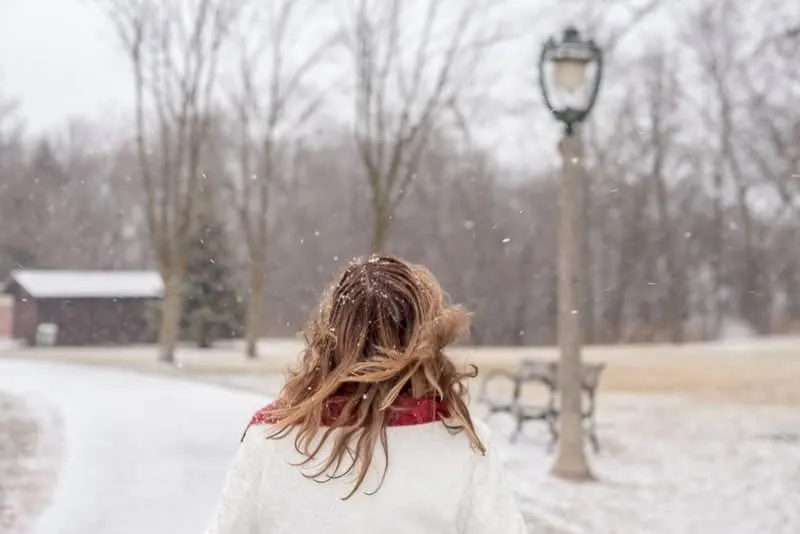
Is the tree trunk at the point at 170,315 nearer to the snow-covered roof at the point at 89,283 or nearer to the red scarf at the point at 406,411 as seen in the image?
the snow-covered roof at the point at 89,283

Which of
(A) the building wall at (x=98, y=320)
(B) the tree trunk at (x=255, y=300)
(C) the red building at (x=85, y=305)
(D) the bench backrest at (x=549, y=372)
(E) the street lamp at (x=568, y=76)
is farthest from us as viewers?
(A) the building wall at (x=98, y=320)

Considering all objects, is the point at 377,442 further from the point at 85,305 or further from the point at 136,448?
the point at 85,305

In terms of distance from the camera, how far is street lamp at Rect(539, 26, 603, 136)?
8477mm

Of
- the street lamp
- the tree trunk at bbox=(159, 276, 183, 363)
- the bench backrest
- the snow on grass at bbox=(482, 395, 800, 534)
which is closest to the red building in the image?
the tree trunk at bbox=(159, 276, 183, 363)

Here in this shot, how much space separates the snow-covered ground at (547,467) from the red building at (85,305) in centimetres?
876

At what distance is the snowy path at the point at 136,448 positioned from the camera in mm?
7191

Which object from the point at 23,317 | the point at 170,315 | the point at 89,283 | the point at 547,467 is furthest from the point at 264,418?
the point at 89,283

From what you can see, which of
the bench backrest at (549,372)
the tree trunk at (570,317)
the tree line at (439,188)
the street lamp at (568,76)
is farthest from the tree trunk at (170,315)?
the street lamp at (568,76)

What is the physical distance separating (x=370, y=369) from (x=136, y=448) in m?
8.99

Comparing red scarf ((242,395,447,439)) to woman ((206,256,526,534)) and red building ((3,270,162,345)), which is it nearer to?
woman ((206,256,526,534))

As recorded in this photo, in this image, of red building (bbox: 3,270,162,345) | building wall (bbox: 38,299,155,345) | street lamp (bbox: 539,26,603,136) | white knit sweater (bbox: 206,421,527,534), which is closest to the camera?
white knit sweater (bbox: 206,421,527,534)

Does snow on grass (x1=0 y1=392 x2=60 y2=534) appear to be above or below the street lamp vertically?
below

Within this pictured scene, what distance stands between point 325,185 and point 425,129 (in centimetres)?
1092

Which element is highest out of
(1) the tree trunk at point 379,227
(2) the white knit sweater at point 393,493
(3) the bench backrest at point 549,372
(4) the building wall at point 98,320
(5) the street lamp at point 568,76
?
(5) the street lamp at point 568,76
